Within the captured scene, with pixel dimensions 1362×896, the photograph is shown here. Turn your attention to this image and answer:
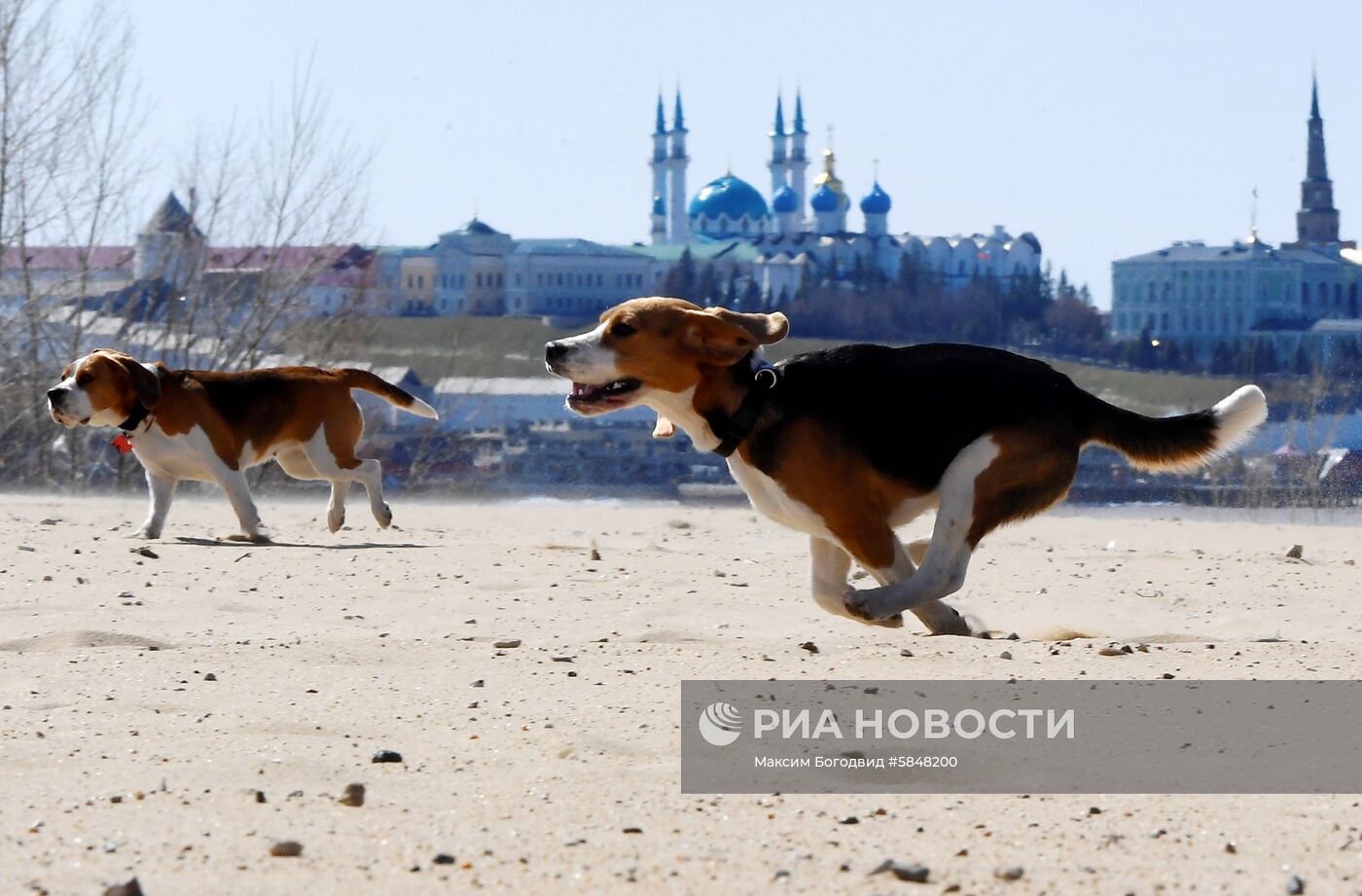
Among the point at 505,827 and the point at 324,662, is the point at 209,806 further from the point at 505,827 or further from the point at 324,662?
the point at 324,662

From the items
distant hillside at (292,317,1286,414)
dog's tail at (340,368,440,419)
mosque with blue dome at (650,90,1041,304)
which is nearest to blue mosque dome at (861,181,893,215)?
mosque with blue dome at (650,90,1041,304)

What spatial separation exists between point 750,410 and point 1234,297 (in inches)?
5665

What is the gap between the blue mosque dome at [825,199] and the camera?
537ft

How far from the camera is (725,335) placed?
Result: 632 cm

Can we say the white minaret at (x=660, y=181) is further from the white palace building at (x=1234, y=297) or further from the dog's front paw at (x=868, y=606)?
the dog's front paw at (x=868, y=606)

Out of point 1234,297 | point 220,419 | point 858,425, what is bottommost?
point 220,419

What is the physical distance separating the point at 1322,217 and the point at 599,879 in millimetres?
179507

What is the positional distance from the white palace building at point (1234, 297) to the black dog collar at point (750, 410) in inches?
5241

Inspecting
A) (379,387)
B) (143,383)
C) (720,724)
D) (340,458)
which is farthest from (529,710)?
(379,387)

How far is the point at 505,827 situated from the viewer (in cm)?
422

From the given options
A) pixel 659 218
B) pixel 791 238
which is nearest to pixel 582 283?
pixel 791 238

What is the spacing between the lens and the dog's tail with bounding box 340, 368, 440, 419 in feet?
38.4

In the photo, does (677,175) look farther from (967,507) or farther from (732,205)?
(967,507)

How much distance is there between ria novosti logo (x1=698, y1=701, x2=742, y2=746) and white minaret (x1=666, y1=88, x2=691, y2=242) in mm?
177741
